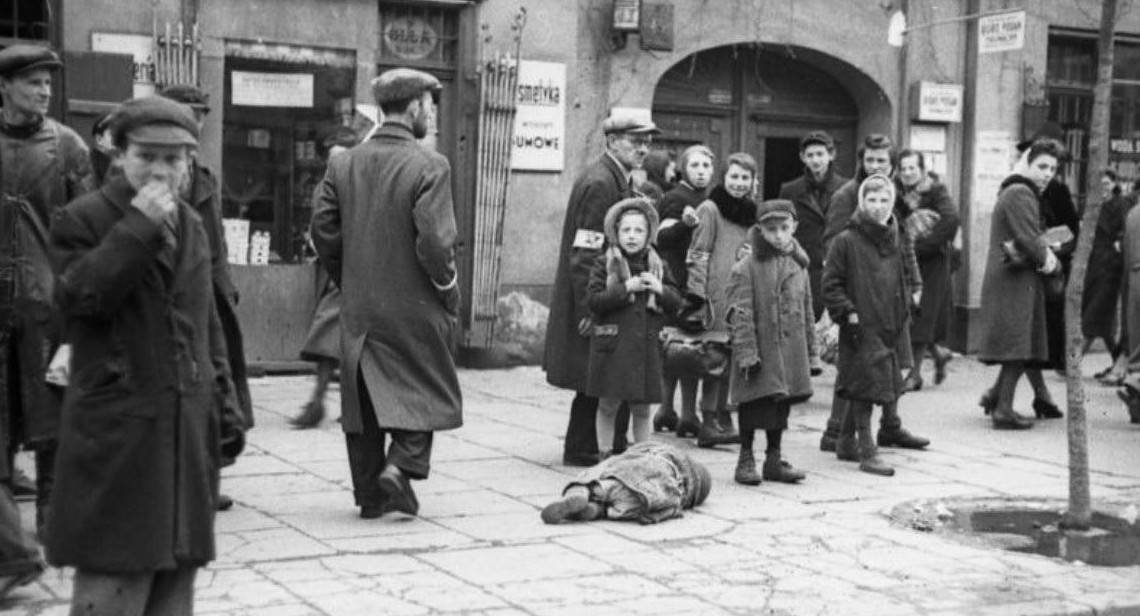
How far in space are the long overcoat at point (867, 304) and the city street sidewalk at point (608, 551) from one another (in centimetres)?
53

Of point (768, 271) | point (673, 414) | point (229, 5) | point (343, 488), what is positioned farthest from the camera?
point (229, 5)

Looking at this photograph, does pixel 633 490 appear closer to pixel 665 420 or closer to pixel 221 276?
pixel 221 276

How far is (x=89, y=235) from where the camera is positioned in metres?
4.45

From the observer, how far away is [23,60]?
7.05 meters

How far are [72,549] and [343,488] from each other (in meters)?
4.22

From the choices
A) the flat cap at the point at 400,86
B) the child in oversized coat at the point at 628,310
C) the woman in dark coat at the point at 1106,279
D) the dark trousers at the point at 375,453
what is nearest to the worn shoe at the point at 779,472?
the child in oversized coat at the point at 628,310

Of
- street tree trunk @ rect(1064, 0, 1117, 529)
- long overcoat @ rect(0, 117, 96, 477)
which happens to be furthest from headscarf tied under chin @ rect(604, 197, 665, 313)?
long overcoat @ rect(0, 117, 96, 477)

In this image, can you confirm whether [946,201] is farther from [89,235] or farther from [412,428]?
[89,235]

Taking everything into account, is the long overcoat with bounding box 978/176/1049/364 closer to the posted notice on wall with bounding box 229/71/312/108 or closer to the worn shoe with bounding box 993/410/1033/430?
the worn shoe with bounding box 993/410/1033/430

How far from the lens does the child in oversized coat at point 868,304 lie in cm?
962

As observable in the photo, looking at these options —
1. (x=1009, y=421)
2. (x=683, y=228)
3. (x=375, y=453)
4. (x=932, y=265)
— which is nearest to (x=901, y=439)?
(x=1009, y=421)

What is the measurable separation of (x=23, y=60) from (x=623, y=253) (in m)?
3.43

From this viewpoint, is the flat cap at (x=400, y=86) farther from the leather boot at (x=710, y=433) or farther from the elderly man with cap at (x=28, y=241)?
the leather boot at (x=710, y=433)

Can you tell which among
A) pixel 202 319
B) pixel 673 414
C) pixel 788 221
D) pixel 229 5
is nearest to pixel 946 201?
pixel 673 414
